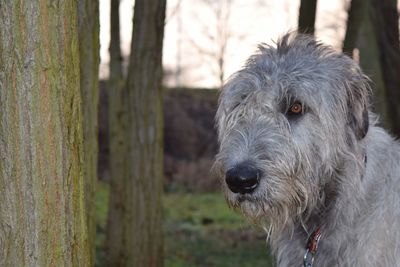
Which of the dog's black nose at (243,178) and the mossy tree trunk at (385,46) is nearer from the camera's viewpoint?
the dog's black nose at (243,178)

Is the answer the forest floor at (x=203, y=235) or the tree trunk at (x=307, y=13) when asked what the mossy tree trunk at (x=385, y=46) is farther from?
the forest floor at (x=203, y=235)

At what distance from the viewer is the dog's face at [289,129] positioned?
4.68 meters

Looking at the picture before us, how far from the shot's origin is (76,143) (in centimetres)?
459

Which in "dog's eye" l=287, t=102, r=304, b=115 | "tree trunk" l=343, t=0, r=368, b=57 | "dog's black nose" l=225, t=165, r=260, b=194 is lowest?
"dog's black nose" l=225, t=165, r=260, b=194

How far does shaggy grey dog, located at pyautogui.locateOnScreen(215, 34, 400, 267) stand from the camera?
15.5 ft

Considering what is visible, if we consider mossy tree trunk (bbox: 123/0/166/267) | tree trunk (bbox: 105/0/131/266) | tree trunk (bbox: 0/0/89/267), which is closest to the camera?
tree trunk (bbox: 0/0/89/267)

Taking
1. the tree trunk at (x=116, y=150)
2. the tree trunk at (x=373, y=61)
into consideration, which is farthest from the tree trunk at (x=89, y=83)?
→ the tree trunk at (x=373, y=61)

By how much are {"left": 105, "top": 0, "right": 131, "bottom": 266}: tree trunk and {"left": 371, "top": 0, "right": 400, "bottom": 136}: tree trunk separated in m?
3.52

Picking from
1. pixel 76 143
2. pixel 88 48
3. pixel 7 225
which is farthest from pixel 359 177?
pixel 88 48

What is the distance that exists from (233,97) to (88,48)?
5.69 feet

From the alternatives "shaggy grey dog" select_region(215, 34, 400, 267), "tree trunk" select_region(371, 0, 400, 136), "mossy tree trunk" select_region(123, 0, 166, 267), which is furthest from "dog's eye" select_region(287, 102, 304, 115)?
"tree trunk" select_region(371, 0, 400, 136)

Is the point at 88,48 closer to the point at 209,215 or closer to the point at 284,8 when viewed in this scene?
the point at 209,215

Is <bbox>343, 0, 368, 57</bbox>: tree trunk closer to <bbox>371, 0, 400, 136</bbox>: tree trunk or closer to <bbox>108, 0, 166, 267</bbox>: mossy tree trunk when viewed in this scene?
<bbox>371, 0, 400, 136</bbox>: tree trunk

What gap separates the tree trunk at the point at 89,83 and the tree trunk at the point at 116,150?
359 cm
